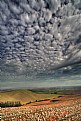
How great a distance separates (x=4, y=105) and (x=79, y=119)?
1024 inches

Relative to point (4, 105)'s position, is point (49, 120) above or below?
below

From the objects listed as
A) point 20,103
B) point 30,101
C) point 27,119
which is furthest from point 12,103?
point 27,119

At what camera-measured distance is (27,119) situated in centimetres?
2886

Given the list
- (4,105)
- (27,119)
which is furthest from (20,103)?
(27,119)

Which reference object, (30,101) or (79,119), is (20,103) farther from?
(79,119)

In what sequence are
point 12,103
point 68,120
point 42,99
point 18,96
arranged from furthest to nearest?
1. point 42,99
2. point 18,96
3. point 12,103
4. point 68,120

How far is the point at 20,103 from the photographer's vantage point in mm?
52812

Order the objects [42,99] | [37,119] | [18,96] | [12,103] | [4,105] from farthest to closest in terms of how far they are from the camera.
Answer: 1. [42,99]
2. [18,96]
3. [12,103]
4. [4,105]
5. [37,119]

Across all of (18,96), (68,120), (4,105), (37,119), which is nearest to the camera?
(68,120)

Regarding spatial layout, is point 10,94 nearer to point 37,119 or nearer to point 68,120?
point 37,119

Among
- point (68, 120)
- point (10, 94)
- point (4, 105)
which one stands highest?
point (10, 94)

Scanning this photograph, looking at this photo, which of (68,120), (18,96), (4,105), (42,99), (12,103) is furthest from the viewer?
(42,99)

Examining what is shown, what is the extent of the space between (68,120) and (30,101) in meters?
31.4

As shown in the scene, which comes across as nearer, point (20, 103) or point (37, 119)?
point (37, 119)
